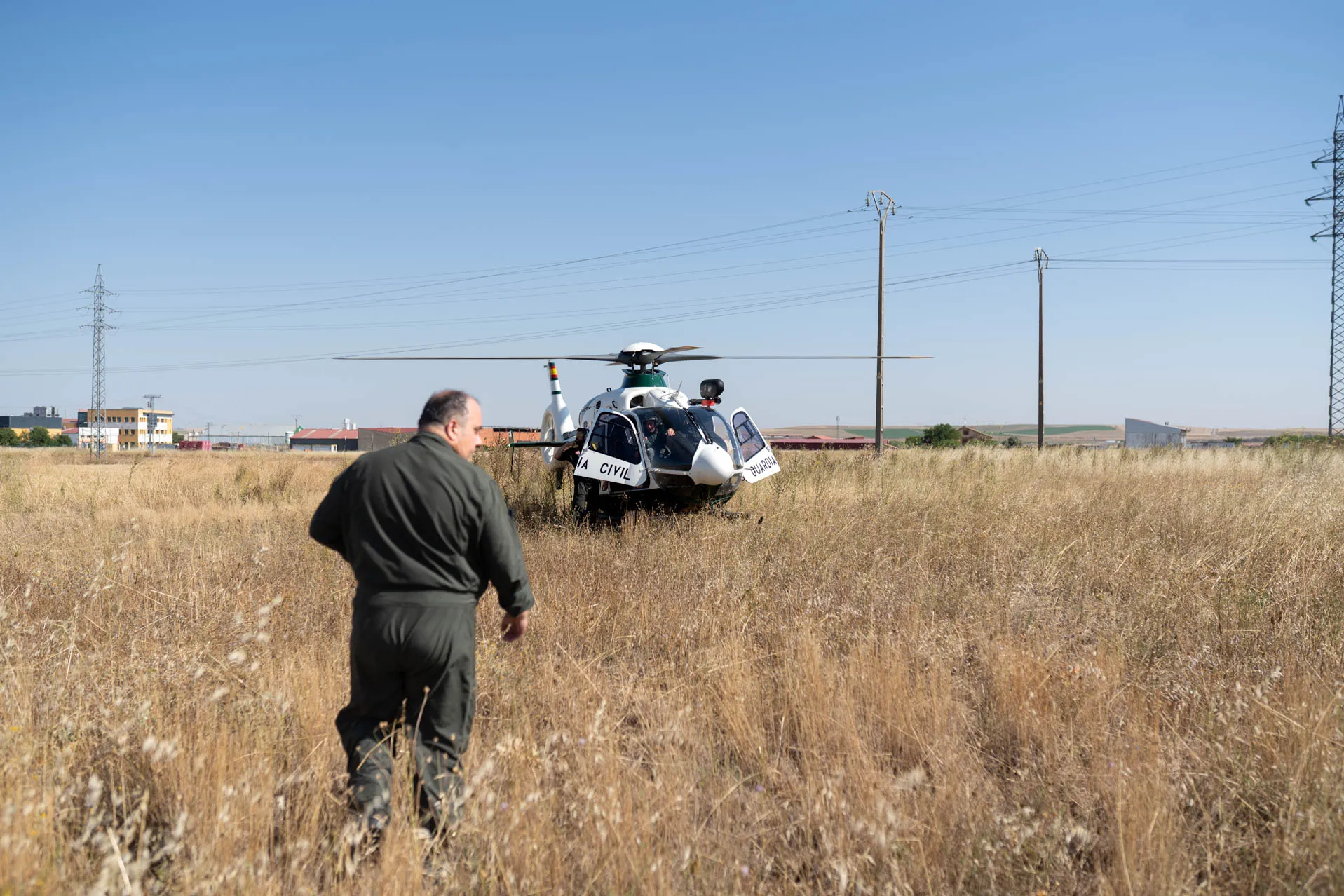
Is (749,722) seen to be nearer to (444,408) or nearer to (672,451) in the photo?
(444,408)

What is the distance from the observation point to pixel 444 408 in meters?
3.19

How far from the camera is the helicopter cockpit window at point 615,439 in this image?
9945mm

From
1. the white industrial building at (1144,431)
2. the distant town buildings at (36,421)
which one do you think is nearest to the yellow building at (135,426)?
the distant town buildings at (36,421)

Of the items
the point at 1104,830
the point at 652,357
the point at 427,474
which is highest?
the point at 652,357

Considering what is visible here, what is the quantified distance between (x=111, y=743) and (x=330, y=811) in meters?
1.17

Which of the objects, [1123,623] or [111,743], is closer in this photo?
[111,743]

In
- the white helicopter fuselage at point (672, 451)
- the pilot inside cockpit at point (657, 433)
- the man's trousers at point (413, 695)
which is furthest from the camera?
the pilot inside cockpit at point (657, 433)

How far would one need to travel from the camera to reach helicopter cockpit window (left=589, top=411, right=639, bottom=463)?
32.6 feet

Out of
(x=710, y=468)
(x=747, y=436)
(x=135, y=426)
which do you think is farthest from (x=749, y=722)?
(x=135, y=426)

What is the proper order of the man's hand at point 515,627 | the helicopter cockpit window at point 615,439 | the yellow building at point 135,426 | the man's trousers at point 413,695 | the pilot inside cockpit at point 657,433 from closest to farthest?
1. the man's trousers at point 413,695
2. the man's hand at point 515,627
3. the pilot inside cockpit at point 657,433
4. the helicopter cockpit window at point 615,439
5. the yellow building at point 135,426

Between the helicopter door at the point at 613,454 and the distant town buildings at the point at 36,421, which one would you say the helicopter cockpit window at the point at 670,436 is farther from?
the distant town buildings at the point at 36,421

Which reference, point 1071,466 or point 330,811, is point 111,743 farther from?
point 1071,466

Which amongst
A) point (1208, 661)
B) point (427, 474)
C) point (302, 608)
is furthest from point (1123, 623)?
point (302, 608)

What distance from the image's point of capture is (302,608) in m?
6.08
